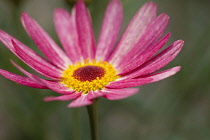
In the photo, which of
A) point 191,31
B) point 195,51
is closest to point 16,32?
point 195,51

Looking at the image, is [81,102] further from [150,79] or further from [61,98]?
[150,79]

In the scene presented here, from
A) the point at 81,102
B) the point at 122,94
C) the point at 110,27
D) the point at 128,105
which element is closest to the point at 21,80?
the point at 81,102

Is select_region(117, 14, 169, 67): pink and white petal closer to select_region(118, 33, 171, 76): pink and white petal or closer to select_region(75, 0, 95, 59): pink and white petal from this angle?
select_region(118, 33, 171, 76): pink and white petal

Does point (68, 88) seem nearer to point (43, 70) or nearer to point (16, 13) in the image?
point (43, 70)

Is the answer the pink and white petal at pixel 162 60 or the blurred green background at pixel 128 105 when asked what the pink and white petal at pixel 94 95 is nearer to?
the pink and white petal at pixel 162 60

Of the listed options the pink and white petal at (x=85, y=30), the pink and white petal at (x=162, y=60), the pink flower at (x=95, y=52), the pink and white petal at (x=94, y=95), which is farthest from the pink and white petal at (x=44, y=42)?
the pink and white petal at (x=162, y=60)

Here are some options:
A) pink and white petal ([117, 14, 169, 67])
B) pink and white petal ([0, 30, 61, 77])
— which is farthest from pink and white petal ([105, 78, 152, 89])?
pink and white petal ([0, 30, 61, 77])
